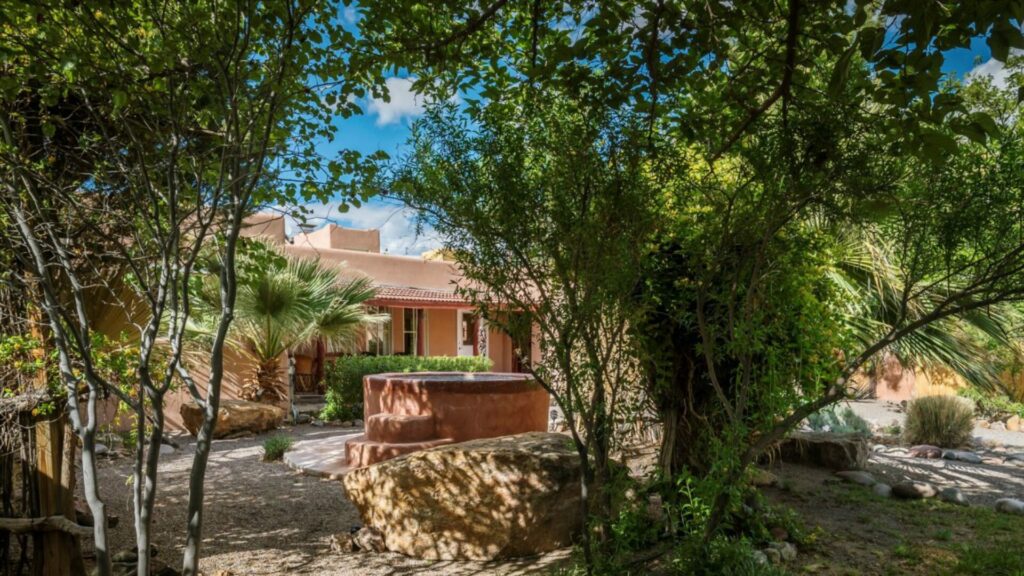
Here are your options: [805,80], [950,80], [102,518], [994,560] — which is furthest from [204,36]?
[994,560]

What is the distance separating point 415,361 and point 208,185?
11008 millimetres

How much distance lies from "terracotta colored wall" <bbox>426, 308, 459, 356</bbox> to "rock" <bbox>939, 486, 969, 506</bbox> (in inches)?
628

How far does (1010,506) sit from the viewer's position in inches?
253

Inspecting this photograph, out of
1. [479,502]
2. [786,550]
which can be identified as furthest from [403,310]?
[786,550]

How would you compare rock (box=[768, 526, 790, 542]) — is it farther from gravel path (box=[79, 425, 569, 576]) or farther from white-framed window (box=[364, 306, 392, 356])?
white-framed window (box=[364, 306, 392, 356])

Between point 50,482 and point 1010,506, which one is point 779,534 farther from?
point 50,482

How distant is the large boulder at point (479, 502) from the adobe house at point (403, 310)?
12.5 meters

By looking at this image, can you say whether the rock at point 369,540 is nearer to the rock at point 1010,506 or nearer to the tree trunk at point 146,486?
the tree trunk at point 146,486

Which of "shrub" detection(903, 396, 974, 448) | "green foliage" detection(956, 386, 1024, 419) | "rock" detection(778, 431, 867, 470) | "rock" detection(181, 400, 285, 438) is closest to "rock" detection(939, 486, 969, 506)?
"rock" detection(778, 431, 867, 470)

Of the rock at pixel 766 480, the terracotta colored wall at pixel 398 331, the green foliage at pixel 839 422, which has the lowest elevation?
the rock at pixel 766 480

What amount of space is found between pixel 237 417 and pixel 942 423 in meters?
12.1

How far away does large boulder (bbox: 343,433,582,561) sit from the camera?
210 inches

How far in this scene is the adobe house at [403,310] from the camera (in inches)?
742

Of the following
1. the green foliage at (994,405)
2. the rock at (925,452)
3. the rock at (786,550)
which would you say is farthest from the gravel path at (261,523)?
the green foliage at (994,405)
